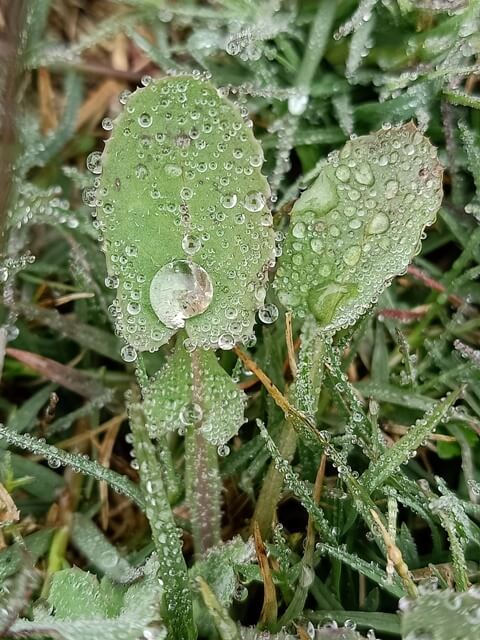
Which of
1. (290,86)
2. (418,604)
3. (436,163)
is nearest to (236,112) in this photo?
(436,163)

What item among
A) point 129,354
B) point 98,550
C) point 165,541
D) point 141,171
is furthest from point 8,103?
point 98,550

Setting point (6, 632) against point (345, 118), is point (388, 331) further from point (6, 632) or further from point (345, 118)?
point (6, 632)

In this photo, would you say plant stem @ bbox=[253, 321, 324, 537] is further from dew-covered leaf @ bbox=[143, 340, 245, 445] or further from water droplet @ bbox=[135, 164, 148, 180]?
water droplet @ bbox=[135, 164, 148, 180]

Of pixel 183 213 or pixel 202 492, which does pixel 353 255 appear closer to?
pixel 183 213

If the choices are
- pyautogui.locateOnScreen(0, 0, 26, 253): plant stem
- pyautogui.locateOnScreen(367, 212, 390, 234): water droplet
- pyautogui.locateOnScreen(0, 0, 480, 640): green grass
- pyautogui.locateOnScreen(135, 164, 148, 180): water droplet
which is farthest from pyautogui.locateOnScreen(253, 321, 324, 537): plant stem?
pyautogui.locateOnScreen(0, 0, 26, 253): plant stem

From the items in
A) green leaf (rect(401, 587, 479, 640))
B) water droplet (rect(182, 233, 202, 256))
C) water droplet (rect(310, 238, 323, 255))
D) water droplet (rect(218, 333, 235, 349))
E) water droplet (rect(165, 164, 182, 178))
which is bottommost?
green leaf (rect(401, 587, 479, 640))

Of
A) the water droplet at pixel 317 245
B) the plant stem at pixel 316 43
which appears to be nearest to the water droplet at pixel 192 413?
the water droplet at pixel 317 245
